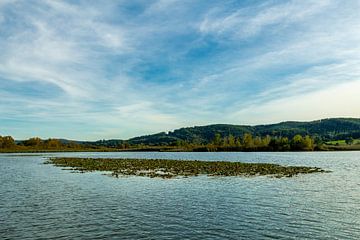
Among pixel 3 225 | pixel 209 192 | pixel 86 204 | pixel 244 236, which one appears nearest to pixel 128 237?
pixel 244 236

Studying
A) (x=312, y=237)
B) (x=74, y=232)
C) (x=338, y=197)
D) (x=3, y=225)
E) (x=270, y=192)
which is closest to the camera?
(x=312, y=237)

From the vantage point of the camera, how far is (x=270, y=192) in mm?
36344

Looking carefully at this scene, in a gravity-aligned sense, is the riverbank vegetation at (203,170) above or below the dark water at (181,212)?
above

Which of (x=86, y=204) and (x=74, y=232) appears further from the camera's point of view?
(x=86, y=204)

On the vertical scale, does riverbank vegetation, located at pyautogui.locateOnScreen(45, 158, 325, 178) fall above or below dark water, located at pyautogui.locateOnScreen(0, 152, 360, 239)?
above

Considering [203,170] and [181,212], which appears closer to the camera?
[181,212]

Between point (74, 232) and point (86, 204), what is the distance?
373 inches

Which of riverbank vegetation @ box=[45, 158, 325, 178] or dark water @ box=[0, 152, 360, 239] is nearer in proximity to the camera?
dark water @ box=[0, 152, 360, 239]

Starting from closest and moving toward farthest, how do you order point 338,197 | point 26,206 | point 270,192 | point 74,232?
point 74,232
point 26,206
point 338,197
point 270,192

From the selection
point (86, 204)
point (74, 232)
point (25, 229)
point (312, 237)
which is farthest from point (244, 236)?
point (86, 204)

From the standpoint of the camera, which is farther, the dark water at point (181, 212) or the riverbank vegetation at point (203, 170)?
the riverbank vegetation at point (203, 170)

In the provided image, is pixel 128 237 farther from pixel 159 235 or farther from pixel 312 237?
pixel 312 237

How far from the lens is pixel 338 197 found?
109 feet

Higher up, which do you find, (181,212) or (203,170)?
(203,170)
